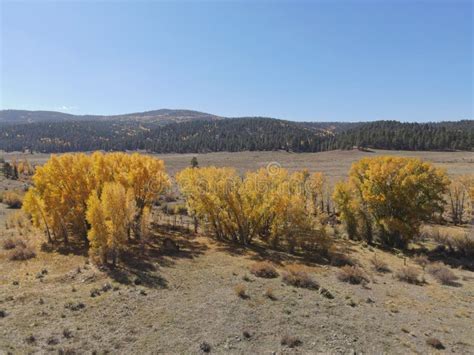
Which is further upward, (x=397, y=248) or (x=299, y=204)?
(x=299, y=204)

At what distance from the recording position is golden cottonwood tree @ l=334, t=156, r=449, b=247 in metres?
44.2

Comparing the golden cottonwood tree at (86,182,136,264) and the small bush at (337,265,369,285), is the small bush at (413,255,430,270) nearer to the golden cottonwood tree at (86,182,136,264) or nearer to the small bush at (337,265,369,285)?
the small bush at (337,265,369,285)

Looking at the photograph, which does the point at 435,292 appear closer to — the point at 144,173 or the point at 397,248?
the point at 397,248

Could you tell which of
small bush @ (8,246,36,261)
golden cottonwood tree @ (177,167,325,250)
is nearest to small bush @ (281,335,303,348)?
golden cottonwood tree @ (177,167,325,250)

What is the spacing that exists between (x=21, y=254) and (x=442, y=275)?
4152 centimetres

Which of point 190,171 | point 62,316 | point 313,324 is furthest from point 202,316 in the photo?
point 190,171

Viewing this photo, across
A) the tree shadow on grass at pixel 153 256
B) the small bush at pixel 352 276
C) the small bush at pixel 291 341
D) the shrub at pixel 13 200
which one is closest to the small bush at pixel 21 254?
the tree shadow on grass at pixel 153 256

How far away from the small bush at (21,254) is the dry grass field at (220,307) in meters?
0.63

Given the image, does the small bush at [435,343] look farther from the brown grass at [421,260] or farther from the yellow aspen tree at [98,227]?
the yellow aspen tree at [98,227]

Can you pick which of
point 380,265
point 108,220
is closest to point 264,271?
point 380,265

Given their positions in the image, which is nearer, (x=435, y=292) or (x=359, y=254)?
(x=435, y=292)

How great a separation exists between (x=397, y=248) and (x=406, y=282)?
15.2 meters

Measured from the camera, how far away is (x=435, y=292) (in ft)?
97.2

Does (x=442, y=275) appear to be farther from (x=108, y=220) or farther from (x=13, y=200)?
(x=13, y=200)
